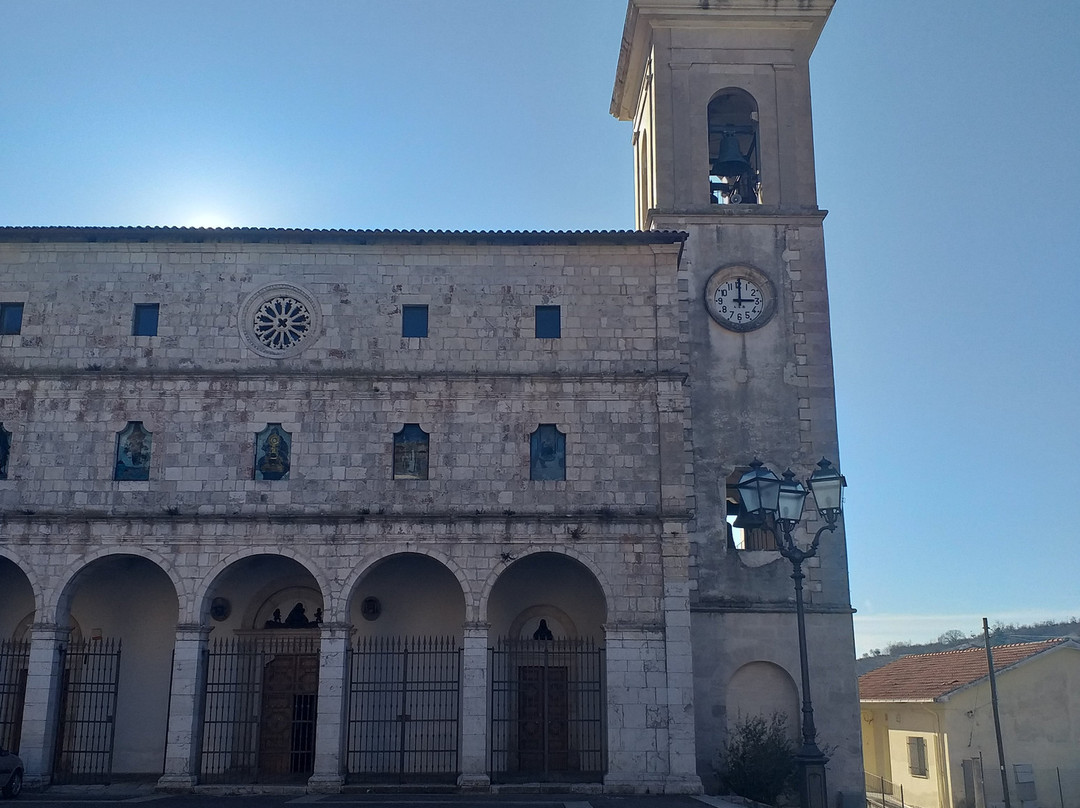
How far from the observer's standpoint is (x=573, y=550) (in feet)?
65.1

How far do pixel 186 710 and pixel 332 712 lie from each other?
9.11 ft

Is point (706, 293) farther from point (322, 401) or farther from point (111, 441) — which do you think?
point (111, 441)

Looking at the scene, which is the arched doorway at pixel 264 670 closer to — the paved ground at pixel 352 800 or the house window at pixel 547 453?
the paved ground at pixel 352 800

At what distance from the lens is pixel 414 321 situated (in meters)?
21.4

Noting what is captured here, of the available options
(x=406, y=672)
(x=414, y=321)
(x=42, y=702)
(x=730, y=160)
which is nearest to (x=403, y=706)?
(x=406, y=672)

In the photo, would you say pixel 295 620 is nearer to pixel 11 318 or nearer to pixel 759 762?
pixel 11 318

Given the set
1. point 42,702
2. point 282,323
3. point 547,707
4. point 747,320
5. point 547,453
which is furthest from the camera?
point 747,320

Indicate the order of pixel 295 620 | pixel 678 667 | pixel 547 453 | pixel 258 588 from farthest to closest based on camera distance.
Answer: pixel 295 620, pixel 258 588, pixel 547 453, pixel 678 667

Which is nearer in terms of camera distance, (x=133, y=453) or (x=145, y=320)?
(x=133, y=453)

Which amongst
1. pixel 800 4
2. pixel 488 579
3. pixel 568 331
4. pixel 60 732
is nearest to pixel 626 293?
pixel 568 331

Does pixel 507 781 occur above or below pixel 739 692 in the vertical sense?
below

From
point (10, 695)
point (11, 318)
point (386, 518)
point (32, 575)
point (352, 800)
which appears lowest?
point (352, 800)

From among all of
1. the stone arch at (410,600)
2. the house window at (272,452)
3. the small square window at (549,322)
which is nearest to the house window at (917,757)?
the stone arch at (410,600)

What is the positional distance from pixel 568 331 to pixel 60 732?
13.4 meters
